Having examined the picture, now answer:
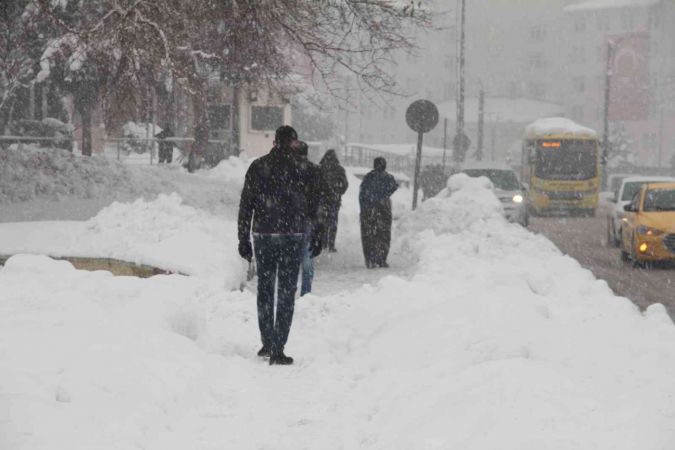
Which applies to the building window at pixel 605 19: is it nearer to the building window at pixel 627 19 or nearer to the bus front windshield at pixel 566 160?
the building window at pixel 627 19

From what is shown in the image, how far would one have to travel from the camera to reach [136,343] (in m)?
6.97

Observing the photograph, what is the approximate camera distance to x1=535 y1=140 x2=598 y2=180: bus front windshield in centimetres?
3497

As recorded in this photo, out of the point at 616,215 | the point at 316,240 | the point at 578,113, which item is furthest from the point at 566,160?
the point at 578,113

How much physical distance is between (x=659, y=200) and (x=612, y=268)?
1.88 meters

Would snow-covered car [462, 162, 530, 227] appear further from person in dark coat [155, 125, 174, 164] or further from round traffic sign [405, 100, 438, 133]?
person in dark coat [155, 125, 174, 164]

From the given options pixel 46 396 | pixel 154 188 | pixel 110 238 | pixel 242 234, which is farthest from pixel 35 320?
pixel 154 188

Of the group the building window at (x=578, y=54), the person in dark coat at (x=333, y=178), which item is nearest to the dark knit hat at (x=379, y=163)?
the person in dark coat at (x=333, y=178)

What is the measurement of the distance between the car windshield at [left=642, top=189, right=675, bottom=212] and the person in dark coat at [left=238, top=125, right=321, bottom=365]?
37.6ft

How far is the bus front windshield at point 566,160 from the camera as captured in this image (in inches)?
1377

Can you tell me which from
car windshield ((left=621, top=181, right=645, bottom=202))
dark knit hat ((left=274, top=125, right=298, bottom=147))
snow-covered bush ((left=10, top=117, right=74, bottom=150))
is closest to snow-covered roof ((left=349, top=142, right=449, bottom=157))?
snow-covered bush ((left=10, top=117, right=74, bottom=150))

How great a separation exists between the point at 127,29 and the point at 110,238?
95.5 inches

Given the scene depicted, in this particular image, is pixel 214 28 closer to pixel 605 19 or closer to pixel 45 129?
pixel 45 129

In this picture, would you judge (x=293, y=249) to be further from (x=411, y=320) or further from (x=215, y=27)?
(x=215, y=27)

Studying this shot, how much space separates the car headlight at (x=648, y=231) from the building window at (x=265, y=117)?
27.2 meters
